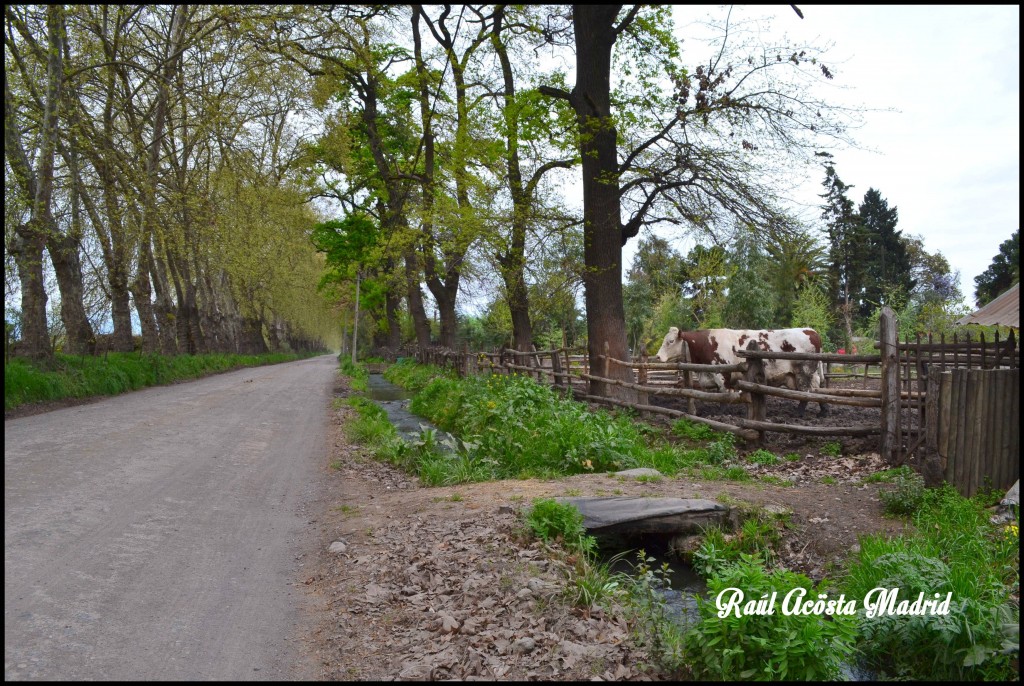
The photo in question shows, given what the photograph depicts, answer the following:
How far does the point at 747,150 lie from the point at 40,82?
14205 millimetres

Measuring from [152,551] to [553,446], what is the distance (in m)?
5.31

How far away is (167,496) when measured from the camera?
7430mm

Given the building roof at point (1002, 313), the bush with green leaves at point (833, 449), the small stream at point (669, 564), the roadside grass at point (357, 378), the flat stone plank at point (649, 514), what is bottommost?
the small stream at point (669, 564)

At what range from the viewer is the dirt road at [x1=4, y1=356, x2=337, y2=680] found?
161 inches

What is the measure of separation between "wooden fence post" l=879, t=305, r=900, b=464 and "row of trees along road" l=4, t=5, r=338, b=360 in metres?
8.40

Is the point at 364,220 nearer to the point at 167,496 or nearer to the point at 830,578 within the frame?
the point at 167,496

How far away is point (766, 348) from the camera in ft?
53.4

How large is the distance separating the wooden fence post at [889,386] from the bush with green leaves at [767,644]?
5.02 meters

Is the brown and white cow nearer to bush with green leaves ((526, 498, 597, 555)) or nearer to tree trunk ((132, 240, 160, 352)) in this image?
bush with green leaves ((526, 498, 597, 555))

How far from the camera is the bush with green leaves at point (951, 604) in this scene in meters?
4.30

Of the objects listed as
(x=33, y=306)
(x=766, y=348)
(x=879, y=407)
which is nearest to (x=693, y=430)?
(x=879, y=407)

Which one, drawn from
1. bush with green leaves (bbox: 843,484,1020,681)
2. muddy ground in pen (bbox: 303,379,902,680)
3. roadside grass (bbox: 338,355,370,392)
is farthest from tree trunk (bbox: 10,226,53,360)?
bush with green leaves (bbox: 843,484,1020,681)

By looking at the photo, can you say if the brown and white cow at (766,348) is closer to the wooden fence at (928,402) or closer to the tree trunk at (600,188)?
the tree trunk at (600,188)

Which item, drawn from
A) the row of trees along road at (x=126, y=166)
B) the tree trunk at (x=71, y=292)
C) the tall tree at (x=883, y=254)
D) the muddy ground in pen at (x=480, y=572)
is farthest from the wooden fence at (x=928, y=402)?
the tall tree at (x=883, y=254)
